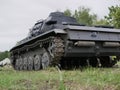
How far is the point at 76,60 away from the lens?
46.8ft

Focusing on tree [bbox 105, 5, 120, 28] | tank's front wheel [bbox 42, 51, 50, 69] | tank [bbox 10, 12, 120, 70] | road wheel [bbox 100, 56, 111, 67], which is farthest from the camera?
tree [bbox 105, 5, 120, 28]

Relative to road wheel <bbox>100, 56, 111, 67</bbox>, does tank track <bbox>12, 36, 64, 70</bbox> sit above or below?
above

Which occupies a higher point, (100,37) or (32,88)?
(100,37)

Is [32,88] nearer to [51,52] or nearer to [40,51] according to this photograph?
[51,52]

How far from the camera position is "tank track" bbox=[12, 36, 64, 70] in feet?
A: 39.2

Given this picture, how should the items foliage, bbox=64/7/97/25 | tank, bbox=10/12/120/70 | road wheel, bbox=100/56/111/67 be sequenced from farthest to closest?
foliage, bbox=64/7/97/25, road wheel, bbox=100/56/111/67, tank, bbox=10/12/120/70

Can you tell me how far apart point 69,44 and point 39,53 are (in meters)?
2.58

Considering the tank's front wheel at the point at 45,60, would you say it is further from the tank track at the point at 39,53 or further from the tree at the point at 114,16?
the tree at the point at 114,16

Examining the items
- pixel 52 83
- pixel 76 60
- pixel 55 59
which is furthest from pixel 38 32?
pixel 52 83

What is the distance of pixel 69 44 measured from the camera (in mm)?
11914

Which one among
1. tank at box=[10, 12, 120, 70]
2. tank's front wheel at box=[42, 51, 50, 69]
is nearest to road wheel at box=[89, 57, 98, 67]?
tank at box=[10, 12, 120, 70]

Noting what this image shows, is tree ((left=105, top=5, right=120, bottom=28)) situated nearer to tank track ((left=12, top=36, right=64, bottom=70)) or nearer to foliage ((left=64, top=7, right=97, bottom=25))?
tank track ((left=12, top=36, right=64, bottom=70))

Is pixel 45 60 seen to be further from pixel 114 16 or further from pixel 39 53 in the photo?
pixel 114 16

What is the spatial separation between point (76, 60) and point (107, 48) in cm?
163
